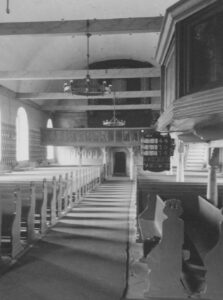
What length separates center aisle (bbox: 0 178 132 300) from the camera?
4.35 metres

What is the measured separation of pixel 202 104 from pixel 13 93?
15897 mm

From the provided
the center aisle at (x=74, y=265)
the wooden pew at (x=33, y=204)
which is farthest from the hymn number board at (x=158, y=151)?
the center aisle at (x=74, y=265)

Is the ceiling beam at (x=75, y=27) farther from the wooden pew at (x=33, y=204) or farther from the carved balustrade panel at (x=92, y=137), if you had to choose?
the carved balustrade panel at (x=92, y=137)

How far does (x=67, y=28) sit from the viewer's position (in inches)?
316

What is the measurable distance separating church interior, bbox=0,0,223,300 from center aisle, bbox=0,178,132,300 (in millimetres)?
27

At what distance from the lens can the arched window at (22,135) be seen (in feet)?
59.5

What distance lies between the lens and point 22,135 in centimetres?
1877

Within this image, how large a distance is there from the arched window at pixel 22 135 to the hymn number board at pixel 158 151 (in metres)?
8.01

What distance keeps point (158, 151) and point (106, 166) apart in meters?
9.41

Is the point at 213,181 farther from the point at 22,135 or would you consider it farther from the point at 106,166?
the point at 106,166

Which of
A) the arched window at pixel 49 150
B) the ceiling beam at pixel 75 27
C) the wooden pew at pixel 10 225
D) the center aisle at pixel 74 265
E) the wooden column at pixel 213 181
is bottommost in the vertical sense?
the center aisle at pixel 74 265

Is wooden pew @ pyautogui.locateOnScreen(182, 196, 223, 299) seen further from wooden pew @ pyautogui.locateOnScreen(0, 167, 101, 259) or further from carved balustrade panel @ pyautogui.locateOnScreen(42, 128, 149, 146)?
carved balustrade panel @ pyautogui.locateOnScreen(42, 128, 149, 146)

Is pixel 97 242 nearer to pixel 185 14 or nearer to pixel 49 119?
pixel 185 14

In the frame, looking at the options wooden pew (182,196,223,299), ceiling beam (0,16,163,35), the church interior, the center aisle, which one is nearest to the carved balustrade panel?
the church interior
